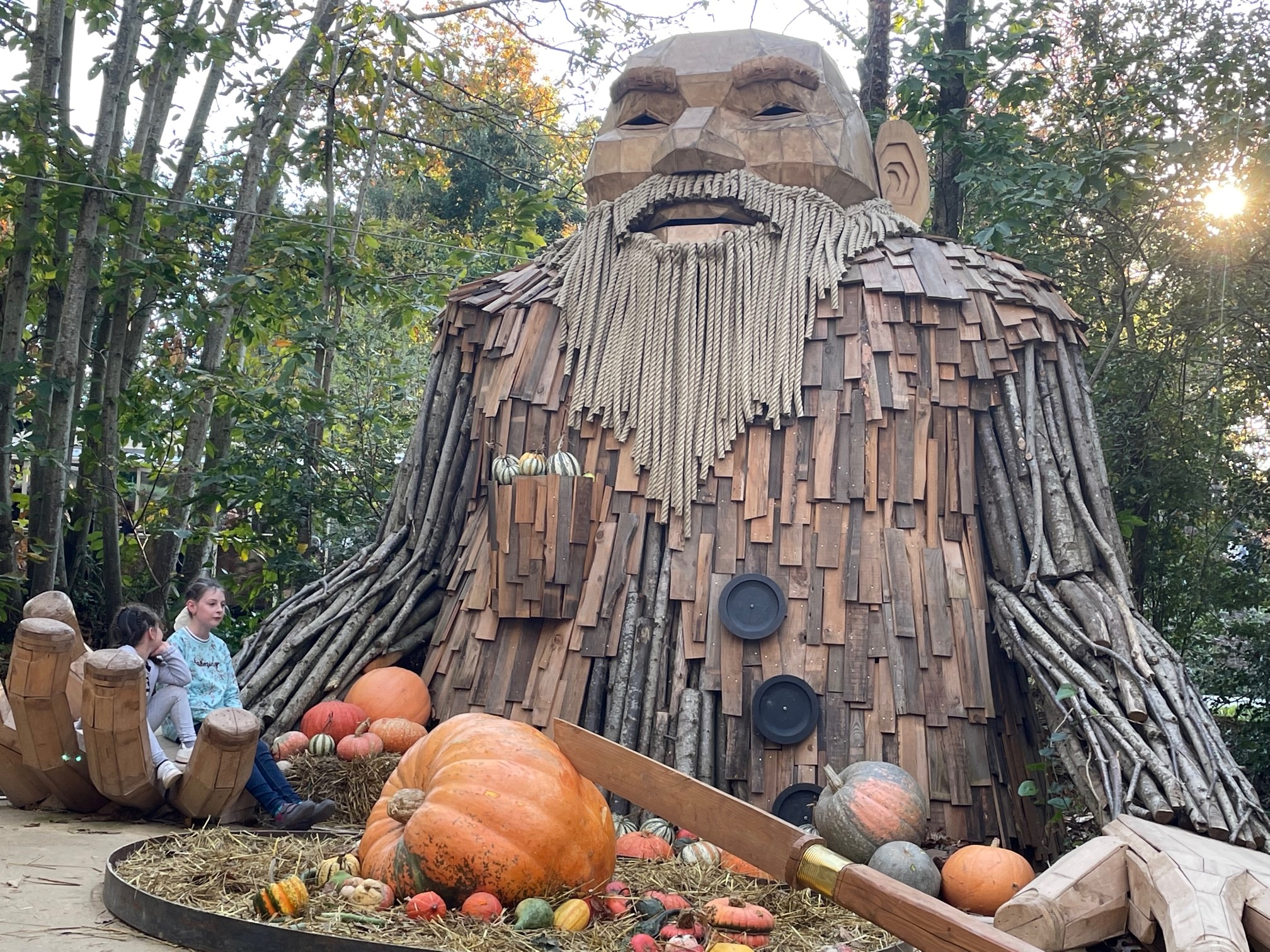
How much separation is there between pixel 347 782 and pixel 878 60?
21.7 feet

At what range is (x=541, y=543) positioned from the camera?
528 centimetres

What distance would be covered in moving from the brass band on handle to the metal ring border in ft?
3.24

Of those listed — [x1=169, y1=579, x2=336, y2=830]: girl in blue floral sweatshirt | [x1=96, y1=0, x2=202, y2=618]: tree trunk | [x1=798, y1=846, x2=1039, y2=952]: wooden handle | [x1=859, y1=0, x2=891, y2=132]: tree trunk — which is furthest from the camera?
[x1=859, y1=0, x2=891, y2=132]: tree trunk

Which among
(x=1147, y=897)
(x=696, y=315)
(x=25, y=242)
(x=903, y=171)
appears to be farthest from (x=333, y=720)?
(x=903, y=171)

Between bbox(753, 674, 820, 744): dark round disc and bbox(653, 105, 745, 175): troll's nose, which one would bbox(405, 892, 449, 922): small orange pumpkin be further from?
bbox(653, 105, 745, 175): troll's nose

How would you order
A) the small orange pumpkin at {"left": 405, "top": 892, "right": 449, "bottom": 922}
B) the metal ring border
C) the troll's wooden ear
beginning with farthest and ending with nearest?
the troll's wooden ear, the small orange pumpkin at {"left": 405, "top": 892, "right": 449, "bottom": 922}, the metal ring border

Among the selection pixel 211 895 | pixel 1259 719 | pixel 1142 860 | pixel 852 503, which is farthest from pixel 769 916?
pixel 1259 719

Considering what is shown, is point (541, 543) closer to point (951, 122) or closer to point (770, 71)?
point (770, 71)

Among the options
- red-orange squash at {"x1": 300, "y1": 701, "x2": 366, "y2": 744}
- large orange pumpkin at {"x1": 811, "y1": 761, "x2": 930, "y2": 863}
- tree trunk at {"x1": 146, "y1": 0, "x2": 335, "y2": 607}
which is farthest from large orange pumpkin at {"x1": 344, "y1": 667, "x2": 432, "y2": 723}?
tree trunk at {"x1": 146, "y1": 0, "x2": 335, "y2": 607}

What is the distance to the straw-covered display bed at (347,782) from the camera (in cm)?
500

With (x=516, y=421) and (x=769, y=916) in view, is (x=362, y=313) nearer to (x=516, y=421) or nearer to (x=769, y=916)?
(x=516, y=421)

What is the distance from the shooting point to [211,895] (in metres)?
3.46

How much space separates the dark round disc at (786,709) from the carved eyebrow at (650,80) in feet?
9.76

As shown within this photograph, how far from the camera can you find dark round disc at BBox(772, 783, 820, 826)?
4.81 m
